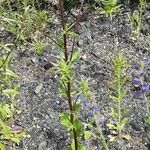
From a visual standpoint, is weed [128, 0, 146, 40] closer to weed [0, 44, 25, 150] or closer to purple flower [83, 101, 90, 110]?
purple flower [83, 101, 90, 110]

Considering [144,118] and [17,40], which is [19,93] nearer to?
[17,40]

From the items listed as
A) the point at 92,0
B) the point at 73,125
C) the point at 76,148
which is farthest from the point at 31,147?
the point at 92,0

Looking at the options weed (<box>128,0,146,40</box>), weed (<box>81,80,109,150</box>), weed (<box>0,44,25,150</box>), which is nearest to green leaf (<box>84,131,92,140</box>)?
weed (<box>81,80,109,150</box>)

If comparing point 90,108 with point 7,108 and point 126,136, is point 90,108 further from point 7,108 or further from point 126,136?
point 7,108

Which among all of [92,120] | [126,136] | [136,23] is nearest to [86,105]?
[92,120]

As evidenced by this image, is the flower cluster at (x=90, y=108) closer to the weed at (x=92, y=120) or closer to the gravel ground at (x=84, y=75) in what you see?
the weed at (x=92, y=120)

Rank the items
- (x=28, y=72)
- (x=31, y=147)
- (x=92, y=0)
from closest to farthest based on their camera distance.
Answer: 1. (x=31, y=147)
2. (x=28, y=72)
3. (x=92, y=0)

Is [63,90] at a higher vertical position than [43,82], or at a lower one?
higher

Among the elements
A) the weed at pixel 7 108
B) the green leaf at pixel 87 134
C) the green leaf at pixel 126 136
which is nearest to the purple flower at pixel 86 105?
the green leaf at pixel 87 134
